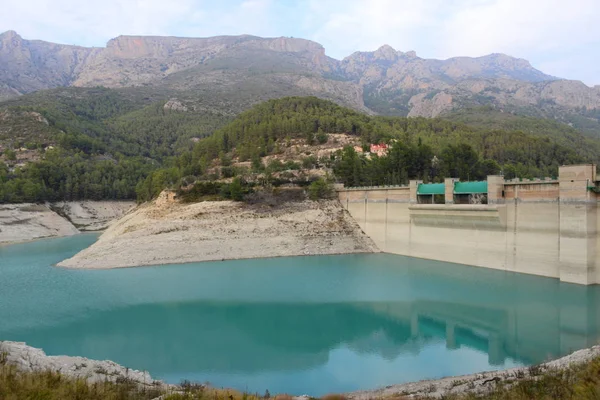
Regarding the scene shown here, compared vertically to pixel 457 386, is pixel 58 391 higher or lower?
higher

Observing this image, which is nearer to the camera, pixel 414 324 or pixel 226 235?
pixel 414 324

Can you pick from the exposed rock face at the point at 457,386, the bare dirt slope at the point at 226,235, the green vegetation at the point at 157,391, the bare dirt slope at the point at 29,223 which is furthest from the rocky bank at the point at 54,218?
the exposed rock face at the point at 457,386

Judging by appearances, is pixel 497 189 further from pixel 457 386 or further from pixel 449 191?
pixel 457 386

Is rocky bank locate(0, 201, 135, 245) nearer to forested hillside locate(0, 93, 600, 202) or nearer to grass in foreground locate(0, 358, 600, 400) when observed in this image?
forested hillside locate(0, 93, 600, 202)

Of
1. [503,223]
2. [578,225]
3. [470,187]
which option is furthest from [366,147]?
[578,225]

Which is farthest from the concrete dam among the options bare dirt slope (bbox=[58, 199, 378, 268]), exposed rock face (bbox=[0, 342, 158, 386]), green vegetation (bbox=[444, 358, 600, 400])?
exposed rock face (bbox=[0, 342, 158, 386])

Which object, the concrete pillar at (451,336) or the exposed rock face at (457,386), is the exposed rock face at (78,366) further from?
the concrete pillar at (451,336)
